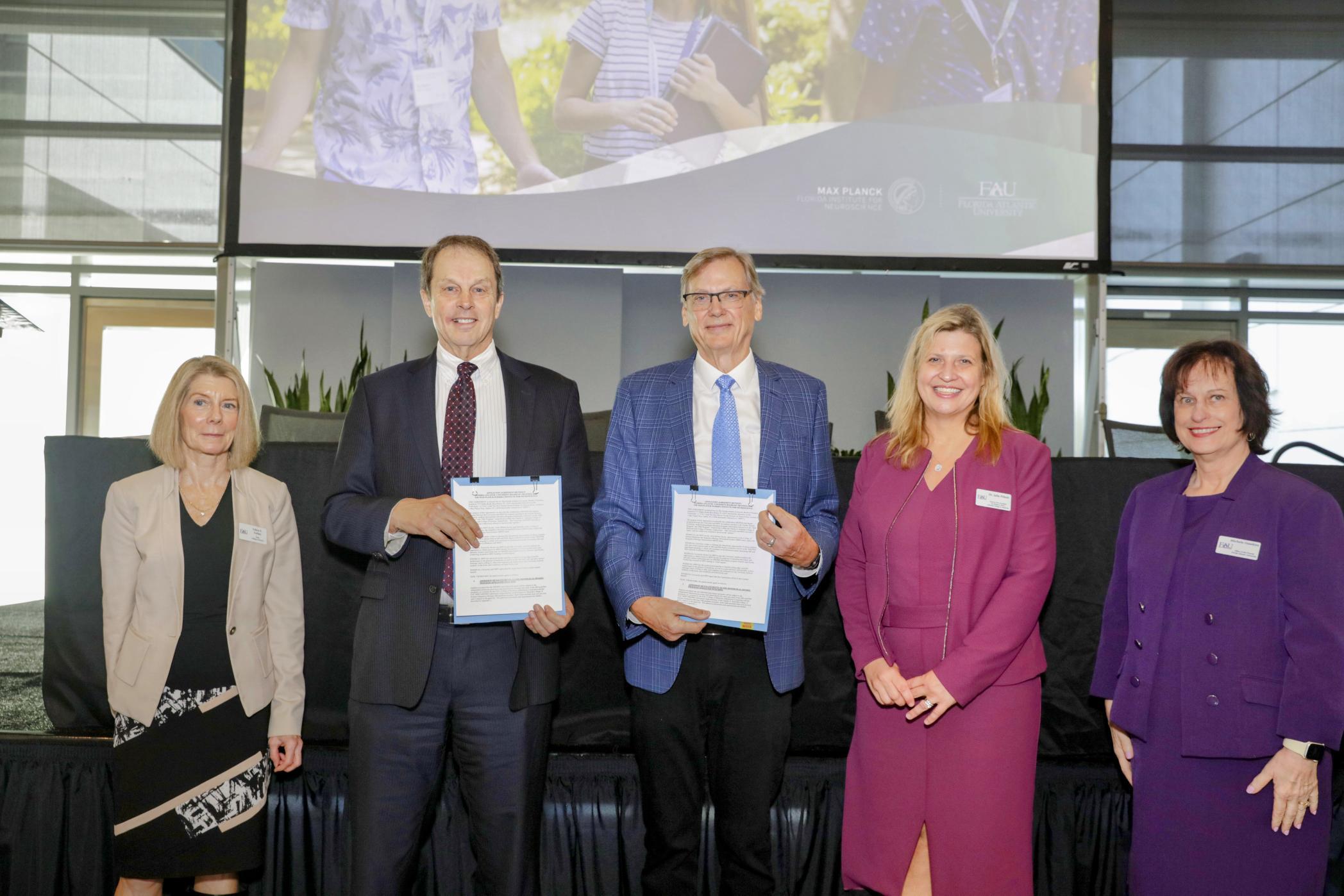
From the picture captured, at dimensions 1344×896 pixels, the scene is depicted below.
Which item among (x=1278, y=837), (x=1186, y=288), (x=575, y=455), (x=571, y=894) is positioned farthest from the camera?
(x=1186, y=288)

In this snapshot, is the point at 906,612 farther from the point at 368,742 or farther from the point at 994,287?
the point at 994,287

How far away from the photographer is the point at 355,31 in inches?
189

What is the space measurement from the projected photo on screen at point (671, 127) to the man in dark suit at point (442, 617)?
115 inches

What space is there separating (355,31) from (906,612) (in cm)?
432

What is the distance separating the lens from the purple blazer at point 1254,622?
1.80 m

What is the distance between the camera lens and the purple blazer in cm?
180

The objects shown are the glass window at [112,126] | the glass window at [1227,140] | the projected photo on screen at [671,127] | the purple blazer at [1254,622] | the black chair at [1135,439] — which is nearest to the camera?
the purple blazer at [1254,622]

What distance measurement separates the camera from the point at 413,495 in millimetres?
2000

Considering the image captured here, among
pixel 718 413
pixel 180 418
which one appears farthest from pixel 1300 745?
pixel 180 418

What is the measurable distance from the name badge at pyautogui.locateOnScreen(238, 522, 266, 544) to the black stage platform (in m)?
0.31

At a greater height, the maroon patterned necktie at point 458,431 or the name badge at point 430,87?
the name badge at point 430,87

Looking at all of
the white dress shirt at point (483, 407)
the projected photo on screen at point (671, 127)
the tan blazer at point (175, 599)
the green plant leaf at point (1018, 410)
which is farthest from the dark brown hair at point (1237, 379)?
the projected photo on screen at point (671, 127)

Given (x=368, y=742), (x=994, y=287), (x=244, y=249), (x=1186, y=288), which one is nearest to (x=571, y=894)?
(x=368, y=742)

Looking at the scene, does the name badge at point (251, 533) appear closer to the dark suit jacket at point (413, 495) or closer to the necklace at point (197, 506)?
the necklace at point (197, 506)
